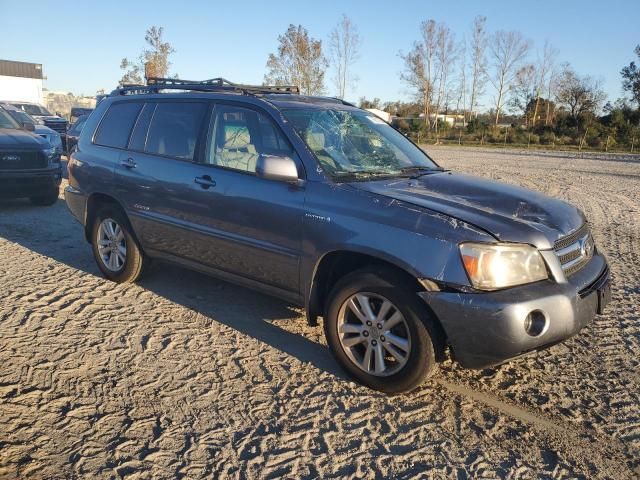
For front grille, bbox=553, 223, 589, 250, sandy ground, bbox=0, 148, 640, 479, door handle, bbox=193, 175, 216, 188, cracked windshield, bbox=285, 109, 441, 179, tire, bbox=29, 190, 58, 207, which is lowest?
sandy ground, bbox=0, 148, 640, 479

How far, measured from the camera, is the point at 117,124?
5465 mm

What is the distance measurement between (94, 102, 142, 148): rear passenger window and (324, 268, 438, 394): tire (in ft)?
9.54

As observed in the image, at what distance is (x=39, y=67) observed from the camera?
203ft

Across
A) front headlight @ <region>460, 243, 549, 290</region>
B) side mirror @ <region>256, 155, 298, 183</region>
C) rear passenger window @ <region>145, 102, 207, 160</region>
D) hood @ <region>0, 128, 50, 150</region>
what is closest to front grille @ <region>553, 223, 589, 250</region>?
front headlight @ <region>460, 243, 549, 290</region>

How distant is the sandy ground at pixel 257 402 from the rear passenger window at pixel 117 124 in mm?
1460

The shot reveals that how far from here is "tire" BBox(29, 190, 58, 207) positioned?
929cm

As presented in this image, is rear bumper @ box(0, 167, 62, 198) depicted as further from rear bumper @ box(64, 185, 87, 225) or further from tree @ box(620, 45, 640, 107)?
tree @ box(620, 45, 640, 107)

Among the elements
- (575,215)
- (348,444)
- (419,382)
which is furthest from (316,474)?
(575,215)

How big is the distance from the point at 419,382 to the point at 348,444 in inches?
25.0

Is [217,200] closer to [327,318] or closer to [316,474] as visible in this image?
[327,318]

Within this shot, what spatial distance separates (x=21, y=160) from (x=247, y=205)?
6388 mm

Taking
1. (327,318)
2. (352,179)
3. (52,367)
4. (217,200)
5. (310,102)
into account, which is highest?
(310,102)

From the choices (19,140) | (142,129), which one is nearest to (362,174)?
(142,129)

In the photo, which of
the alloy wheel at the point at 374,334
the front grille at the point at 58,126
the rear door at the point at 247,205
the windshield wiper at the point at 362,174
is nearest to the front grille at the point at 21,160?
the rear door at the point at 247,205
